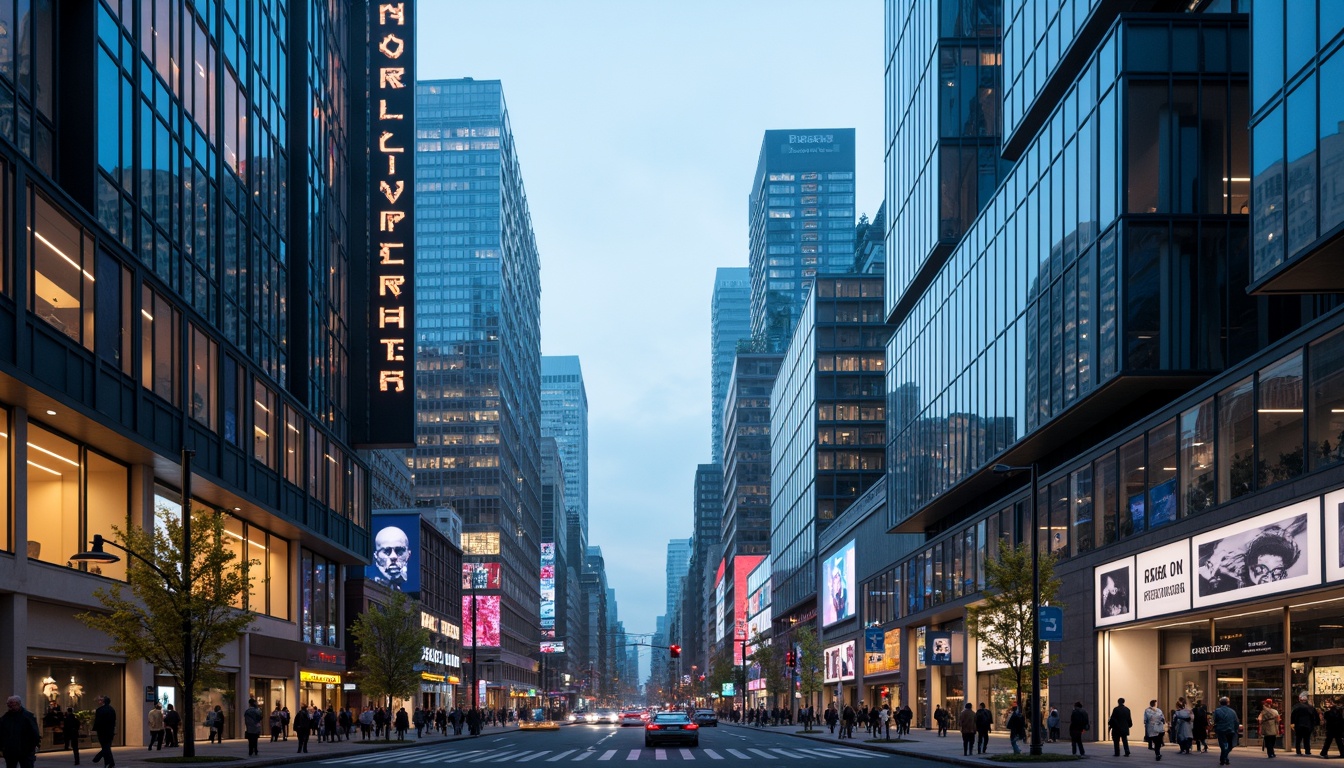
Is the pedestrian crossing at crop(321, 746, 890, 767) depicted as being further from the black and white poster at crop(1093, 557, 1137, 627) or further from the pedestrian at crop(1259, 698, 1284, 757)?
the pedestrian at crop(1259, 698, 1284, 757)

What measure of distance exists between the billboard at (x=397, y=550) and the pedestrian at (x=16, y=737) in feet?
225

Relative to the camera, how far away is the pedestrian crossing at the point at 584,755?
38781 millimetres

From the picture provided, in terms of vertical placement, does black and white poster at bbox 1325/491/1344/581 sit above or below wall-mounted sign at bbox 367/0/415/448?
below

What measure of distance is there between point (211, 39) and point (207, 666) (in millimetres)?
24818

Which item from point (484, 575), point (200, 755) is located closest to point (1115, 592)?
point (200, 755)

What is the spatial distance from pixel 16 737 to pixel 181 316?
909 inches

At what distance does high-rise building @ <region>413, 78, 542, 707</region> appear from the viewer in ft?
545

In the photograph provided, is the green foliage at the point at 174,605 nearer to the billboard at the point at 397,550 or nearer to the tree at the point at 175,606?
the tree at the point at 175,606

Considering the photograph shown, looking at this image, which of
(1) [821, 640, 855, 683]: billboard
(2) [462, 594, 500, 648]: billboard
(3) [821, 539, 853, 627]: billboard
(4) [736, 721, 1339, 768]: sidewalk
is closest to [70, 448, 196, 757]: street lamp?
(4) [736, 721, 1339, 768]: sidewalk

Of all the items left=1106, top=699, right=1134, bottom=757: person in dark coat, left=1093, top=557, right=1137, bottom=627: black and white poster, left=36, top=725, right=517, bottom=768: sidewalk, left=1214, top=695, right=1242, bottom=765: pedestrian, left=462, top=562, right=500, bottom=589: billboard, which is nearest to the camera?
left=36, top=725, right=517, bottom=768: sidewalk

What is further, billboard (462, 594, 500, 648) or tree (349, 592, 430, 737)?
billboard (462, 594, 500, 648)

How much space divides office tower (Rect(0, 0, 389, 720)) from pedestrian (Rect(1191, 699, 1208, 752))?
26588 mm

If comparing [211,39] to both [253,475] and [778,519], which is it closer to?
[253,475]

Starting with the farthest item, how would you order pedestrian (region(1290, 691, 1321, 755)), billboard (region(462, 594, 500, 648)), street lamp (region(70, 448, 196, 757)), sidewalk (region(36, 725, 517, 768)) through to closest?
billboard (region(462, 594, 500, 648)) → street lamp (region(70, 448, 196, 757)) → pedestrian (region(1290, 691, 1321, 755)) → sidewalk (region(36, 725, 517, 768))
